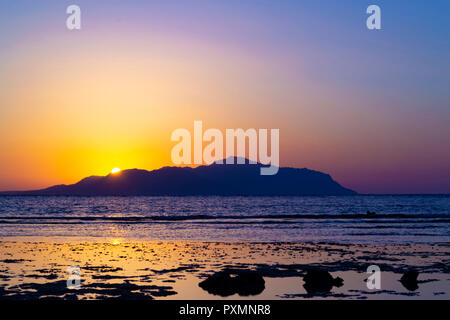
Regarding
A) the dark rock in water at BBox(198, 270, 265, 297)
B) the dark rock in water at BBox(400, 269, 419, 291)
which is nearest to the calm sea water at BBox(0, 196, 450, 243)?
the dark rock in water at BBox(400, 269, 419, 291)

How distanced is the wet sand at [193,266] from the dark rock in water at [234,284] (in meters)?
0.28

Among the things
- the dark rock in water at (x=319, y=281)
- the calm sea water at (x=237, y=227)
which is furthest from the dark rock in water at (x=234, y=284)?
the calm sea water at (x=237, y=227)

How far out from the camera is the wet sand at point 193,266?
54.7 ft

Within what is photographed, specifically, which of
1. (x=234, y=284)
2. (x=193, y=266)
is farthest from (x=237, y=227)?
(x=234, y=284)

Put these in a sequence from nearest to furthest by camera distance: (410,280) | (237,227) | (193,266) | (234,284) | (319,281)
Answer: (234,284) < (319,281) < (410,280) < (193,266) < (237,227)

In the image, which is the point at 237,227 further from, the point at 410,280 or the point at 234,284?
the point at 234,284

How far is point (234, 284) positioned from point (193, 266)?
5.81 meters

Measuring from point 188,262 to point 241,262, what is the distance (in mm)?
2451

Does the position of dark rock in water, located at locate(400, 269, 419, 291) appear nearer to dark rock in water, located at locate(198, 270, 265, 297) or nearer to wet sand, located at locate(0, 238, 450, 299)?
wet sand, located at locate(0, 238, 450, 299)

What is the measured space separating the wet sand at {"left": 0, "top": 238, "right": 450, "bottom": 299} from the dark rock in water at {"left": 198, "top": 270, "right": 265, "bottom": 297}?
0.92 ft

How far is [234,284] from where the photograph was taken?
17.2m
